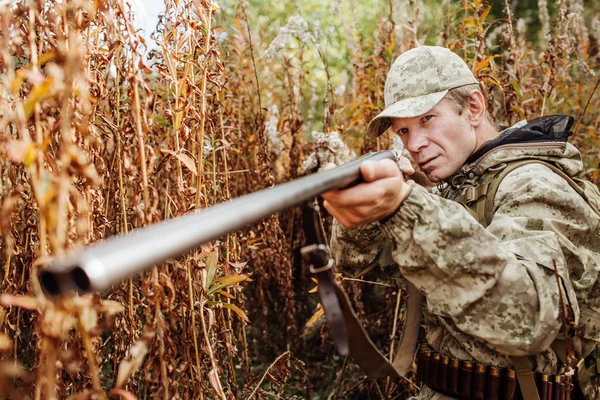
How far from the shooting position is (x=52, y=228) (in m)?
0.90

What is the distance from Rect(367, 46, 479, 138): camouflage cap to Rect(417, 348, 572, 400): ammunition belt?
1.00 m

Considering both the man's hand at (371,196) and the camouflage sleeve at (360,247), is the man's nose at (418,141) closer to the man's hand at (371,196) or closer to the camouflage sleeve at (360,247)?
the camouflage sleeve at (360,247)

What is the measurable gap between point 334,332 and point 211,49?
1.11 m

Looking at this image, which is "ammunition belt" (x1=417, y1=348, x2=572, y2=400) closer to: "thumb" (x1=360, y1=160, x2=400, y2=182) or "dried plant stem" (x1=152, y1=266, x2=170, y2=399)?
"thumb" (x1=360, y1=160, x2=400, y2=182)

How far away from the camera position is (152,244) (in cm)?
77

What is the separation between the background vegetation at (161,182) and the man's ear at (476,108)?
2.01ft

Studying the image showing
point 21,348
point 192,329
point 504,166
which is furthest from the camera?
point 21,348

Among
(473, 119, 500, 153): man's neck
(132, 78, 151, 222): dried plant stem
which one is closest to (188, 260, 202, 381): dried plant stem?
(132, 78, 151, 222): dried plant stem

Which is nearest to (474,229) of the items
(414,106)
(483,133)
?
(414,106)

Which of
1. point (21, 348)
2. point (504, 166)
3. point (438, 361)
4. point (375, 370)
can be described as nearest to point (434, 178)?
point (504, 166)

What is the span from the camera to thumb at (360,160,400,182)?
4.27ft

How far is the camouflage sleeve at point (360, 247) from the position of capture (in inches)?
81.3

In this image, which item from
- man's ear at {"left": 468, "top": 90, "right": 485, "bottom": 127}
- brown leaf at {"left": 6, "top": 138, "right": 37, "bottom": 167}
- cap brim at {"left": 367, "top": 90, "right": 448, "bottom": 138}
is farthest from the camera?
man's ear at {"left": 468, "top": 90, "right": 485, "bottom": 127}

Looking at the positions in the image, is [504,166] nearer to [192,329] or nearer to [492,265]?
[492,265]
